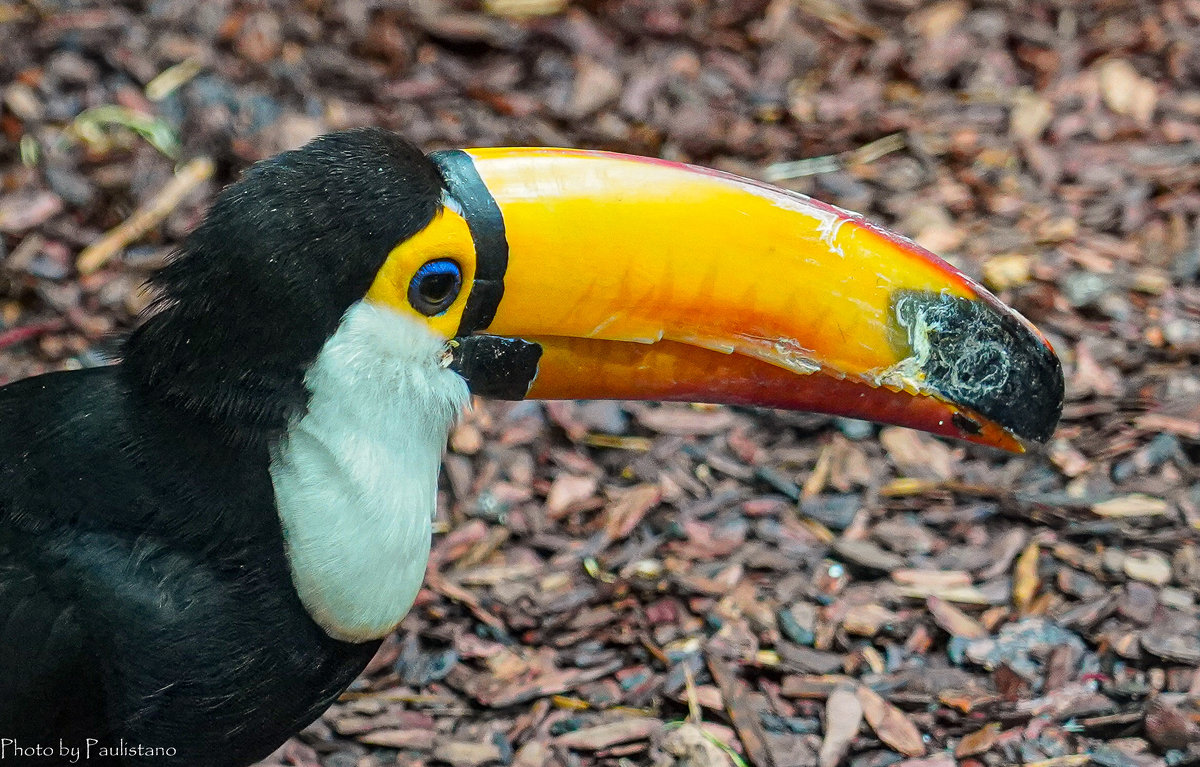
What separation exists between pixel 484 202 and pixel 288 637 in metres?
1.00

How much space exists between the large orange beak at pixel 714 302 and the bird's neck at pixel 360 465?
0.45 feet

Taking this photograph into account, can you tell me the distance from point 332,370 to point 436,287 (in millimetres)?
270

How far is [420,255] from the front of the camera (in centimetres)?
275

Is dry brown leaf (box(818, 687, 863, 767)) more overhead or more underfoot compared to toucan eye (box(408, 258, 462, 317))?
more underfoot

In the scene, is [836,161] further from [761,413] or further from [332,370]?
[332,370]

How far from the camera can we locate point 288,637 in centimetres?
286

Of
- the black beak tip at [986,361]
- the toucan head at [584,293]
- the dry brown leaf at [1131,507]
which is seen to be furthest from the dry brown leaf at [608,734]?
the dry brown leaf at [1131,507]

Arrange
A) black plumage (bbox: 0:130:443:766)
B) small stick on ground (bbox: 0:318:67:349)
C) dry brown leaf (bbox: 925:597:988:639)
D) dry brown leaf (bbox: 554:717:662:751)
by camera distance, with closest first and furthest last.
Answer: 1. black plumage (bbox: 0:130:443:766)
2. dry brown leaf (bbox: 554:717:662:751)
3. dry brown leaf (bbox: 925:597:988:639)
4. small stick on ground (bbox: 0:318:67:349)

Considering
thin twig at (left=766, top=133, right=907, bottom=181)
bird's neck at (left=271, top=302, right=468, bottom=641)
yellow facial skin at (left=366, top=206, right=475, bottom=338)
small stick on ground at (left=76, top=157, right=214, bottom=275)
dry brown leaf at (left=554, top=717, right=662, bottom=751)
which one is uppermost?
yellow facial skin at (left=366, top=206, right=475, bottom=338)

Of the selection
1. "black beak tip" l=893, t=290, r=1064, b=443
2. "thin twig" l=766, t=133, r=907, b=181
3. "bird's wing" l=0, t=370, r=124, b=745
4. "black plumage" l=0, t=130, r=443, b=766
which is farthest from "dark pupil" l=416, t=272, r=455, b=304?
"thin twig" l=766, t=133, r=907, b=181

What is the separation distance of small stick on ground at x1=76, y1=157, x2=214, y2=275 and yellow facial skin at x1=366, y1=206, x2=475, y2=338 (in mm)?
2605

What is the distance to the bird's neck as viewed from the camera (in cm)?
277

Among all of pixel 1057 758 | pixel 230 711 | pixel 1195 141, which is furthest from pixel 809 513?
pixel 1195 141

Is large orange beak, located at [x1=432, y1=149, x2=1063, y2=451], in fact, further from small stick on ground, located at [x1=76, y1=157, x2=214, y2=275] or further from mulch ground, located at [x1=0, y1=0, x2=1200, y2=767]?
small stick on ground, located at [x1=76, y1=157, x2=214, y2=275]
